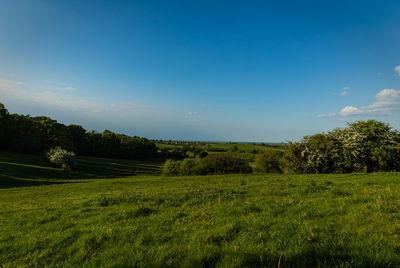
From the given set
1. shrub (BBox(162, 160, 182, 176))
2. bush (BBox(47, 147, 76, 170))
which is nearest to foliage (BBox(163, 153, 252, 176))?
shrub (BBox(162, 160, 182, 176))

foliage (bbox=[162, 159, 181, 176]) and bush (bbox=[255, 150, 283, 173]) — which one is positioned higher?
bush (bbox=[255, 150, 283, 173])

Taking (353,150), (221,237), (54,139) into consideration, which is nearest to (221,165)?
(353,150)

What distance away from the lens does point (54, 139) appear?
272 feet

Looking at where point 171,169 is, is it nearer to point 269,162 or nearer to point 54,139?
point 269,162

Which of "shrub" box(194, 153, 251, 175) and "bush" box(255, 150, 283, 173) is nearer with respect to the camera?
"bush" box(255, 150, 283, 173)

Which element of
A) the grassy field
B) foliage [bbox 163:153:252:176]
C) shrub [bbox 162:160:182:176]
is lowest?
shrub [bbox 162:160:182:176]

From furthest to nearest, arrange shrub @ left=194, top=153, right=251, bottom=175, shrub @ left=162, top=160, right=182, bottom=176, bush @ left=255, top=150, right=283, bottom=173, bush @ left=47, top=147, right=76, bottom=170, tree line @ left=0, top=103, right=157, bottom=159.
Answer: tree line @ left=0, top=103, right=157, bottom=159, shrub @ left=162, top=160, right=182, bottom=176, bush @ left=47, top=147, right=76, bottom=170, shrub @ left=194, top=153, right=251, bottom=175, bush @ left=255, top=150, right=283, bottom=173

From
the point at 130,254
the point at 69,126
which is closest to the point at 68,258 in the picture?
the point at 130,254

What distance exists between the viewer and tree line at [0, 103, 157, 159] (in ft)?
230

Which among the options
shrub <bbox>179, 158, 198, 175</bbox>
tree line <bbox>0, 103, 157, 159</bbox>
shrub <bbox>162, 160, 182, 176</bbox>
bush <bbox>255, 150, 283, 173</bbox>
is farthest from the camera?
tree line <bbox>0, 103, 157, 159</bbox>

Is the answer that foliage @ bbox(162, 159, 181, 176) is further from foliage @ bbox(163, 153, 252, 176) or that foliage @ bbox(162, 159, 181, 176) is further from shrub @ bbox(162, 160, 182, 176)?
foliage @ bbox(163, 153, 252, 176)

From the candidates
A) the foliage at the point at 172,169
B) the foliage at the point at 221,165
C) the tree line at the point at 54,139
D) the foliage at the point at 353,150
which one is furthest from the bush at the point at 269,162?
the tree line at the point at 54,139

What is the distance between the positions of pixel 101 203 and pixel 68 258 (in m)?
6.12

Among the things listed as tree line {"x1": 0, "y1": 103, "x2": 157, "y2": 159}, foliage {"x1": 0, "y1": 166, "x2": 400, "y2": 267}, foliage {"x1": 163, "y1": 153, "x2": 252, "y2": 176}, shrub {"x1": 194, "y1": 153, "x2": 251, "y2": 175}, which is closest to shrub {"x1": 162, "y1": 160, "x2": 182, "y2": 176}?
foliage {"x1": 163, "y1": 153, "x2": 252, "y2": 176}
